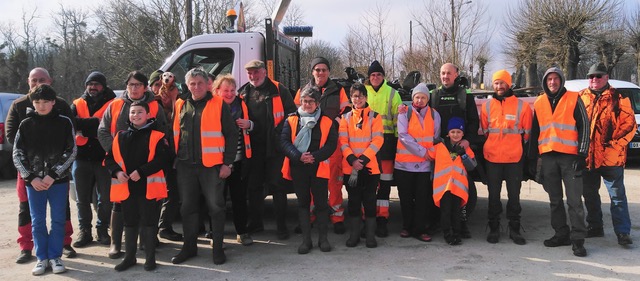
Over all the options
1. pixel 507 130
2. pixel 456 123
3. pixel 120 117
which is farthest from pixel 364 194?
pixel 120 117

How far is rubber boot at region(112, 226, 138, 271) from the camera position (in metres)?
4.26

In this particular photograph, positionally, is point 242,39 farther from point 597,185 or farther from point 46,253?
point 597,185

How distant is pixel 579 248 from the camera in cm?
446

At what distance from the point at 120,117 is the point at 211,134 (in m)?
0.94

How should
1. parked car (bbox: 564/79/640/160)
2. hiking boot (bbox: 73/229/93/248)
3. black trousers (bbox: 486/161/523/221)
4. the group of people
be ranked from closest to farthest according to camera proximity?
1. the group of people
2. black trousers (bbox: 486/161/523/221)
3. hiking boot (bbox: 73/229/93/248)
4. parked car (bbox: 564/79/640/160)

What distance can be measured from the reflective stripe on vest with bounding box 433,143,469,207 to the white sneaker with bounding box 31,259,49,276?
389 cm

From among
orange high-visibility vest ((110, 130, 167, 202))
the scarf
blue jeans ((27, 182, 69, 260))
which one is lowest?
blue jeans ((27, 182, 69, 260))

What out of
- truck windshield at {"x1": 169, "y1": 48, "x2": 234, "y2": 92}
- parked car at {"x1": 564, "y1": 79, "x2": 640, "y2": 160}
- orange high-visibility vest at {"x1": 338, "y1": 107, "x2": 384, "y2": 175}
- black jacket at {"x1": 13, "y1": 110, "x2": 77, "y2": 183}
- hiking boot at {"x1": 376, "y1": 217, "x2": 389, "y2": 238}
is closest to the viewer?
black jacket at {"x1": 13, "y1": 110, "x2": 77, "y2": 183}

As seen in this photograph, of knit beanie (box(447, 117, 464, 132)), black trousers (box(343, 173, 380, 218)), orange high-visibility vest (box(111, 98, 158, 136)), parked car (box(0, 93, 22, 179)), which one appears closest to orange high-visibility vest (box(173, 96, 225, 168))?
orange high-visibility vest (box(111, 98, 158, 136))

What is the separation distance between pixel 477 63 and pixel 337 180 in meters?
12.0

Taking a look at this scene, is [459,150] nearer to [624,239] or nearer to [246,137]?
[624,239]

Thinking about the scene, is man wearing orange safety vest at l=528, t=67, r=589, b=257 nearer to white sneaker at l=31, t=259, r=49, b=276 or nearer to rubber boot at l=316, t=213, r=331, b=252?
rubber boot at l=316, t=213, r=331, b=252

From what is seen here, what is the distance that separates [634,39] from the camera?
25703mm

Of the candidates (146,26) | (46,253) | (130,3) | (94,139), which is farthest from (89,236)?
(130,3)
